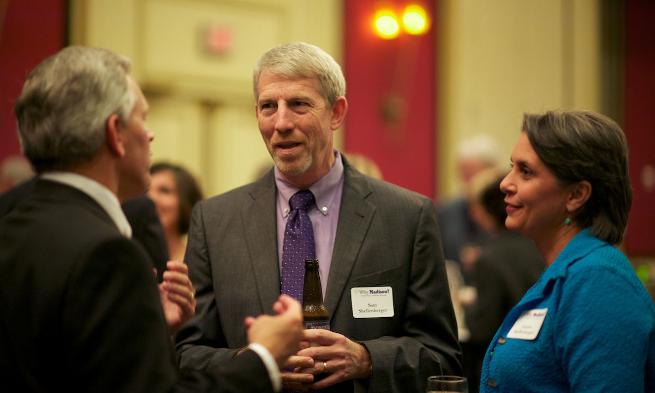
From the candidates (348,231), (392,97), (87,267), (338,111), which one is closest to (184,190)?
(338,111)

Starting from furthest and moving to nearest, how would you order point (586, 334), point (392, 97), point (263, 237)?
1. point (392, 97)
2. point (263, 237)
3. point (586, 334)

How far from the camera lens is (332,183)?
101 inches

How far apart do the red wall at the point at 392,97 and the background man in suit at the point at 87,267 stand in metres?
5.65

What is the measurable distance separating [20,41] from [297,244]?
415 centimetres

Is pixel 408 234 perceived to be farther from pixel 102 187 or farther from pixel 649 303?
pixel 102 187

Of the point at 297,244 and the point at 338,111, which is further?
the point at 338,111

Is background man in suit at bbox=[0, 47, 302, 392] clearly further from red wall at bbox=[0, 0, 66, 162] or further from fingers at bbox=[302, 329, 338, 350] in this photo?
red wall at bbox=[0, 0, 66, 162]

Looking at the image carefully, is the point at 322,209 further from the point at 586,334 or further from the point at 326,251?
the point at 586,334

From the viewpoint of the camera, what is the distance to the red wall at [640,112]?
8594 millimetres

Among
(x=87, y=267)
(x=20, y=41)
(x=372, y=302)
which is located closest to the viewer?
(x=87, y=267)

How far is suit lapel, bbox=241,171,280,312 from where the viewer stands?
7.89 ft

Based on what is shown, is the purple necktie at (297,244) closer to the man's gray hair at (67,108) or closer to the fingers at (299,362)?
the fingers at (299,362)

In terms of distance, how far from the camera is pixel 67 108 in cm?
164

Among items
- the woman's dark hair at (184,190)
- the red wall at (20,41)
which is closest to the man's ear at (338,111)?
the woman's dark hair at (184,190)
